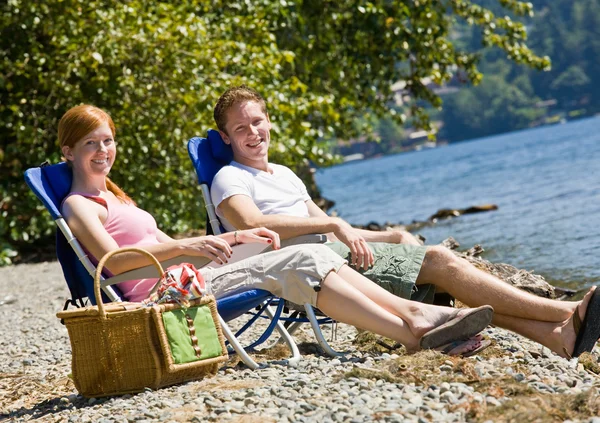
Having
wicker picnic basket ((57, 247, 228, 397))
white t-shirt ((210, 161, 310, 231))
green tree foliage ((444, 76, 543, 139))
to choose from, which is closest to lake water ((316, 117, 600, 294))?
white t-shirt ((210, 161, 310, 231))

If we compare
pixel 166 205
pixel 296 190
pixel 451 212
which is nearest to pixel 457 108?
pixel 451 212

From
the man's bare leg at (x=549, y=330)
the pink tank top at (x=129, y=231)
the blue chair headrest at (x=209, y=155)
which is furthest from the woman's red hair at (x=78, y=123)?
the man's bare leg at (x=549, y=330)

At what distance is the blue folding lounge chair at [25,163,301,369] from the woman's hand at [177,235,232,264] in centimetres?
6

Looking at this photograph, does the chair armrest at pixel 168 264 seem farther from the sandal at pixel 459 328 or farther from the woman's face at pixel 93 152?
the sandal at pixel 459 328

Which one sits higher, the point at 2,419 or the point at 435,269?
the point at 435,269

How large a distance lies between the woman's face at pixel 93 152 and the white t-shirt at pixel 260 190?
22.6 inches

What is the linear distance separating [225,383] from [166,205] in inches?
359

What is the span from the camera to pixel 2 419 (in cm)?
410

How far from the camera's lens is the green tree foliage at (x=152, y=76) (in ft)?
36.7

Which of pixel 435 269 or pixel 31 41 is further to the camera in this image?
pixel 31 41

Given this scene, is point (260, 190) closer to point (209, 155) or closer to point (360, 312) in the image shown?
point (209, 155)

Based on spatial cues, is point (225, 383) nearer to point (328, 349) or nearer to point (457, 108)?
point (328, 349)

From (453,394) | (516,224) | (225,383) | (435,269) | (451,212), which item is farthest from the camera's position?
(451,212)

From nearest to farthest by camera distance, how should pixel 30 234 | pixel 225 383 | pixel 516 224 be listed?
1. pixel 225 383
2. pixel 30 234
3. pixel 516 224
